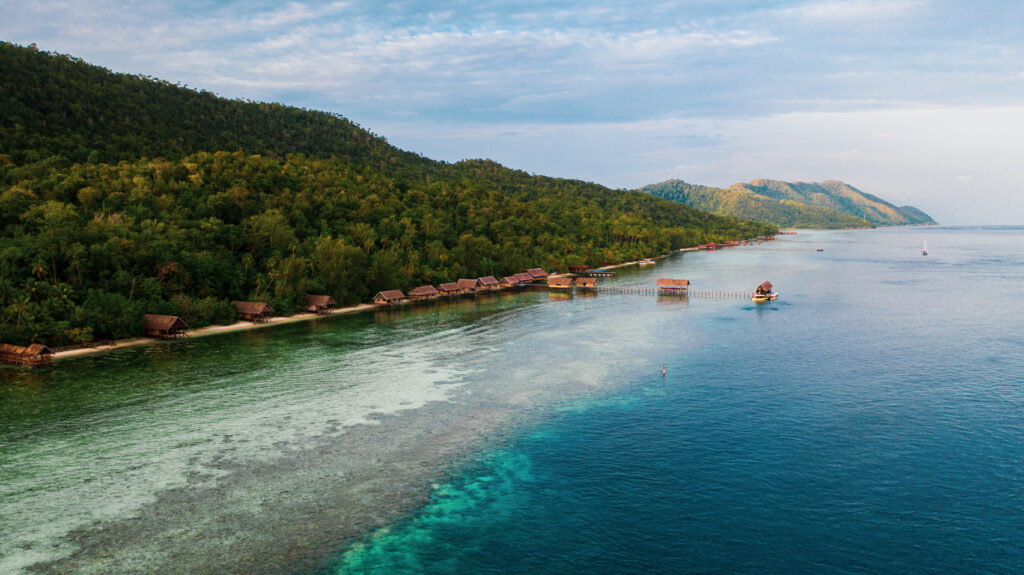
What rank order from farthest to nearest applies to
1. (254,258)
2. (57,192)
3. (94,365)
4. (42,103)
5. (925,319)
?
(42,103), (254,258), (57,192), (925,319), (94,365)

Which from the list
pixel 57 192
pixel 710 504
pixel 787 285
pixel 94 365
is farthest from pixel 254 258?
pixel 787 285

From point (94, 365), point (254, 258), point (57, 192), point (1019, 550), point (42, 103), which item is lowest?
point (1019, 550)

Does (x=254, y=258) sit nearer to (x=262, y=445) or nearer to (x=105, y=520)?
(x=262, y=445)

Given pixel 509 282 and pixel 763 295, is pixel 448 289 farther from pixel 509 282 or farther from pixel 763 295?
pixel 763 295

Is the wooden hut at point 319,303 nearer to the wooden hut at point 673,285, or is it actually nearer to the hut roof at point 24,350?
the hut roof at point 24,350

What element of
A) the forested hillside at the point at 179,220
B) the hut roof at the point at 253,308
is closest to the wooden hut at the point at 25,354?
the forested hillside at the point at 179,220
